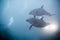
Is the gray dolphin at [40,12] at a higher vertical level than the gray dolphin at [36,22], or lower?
higher

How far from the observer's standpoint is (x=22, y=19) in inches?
85.6

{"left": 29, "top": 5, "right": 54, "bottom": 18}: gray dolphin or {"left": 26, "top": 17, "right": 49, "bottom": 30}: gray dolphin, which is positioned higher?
{"left": 29, "top": 5, "right": 54, "bottom": 18}: gray dolphin

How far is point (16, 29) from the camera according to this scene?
2176 millimetres

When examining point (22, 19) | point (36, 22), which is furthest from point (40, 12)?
point (22, 19)

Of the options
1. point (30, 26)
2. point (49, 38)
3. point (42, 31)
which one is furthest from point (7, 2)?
point (49, 38)

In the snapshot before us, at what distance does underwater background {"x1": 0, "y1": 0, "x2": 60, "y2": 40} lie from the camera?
217 cm

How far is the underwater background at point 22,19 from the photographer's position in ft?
7.12

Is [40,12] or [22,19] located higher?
[40,12]

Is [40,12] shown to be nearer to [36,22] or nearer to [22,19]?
[36,22]

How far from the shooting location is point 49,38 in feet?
7.11

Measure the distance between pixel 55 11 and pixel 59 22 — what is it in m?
0.16

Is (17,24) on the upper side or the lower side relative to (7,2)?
lower

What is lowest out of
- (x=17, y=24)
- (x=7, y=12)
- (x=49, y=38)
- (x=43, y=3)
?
(x=49, y=38)

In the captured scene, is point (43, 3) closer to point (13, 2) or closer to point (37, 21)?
point (37, 21)
